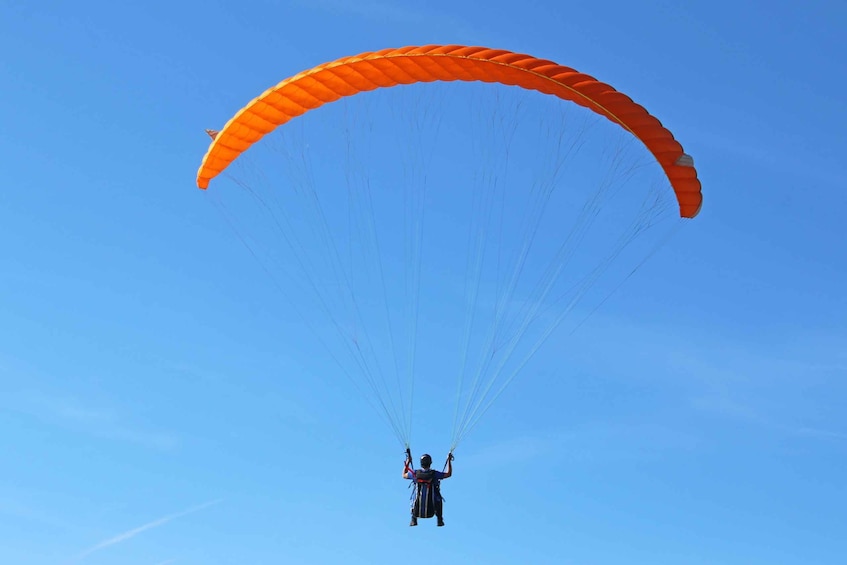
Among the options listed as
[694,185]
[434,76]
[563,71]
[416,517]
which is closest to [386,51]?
[434,76]

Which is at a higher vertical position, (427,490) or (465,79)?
(465,79)

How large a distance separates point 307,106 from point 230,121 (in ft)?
5.24

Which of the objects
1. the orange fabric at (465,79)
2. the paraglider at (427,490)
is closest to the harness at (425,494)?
the paraglider at (427,490)

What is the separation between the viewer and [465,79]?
33719 mm

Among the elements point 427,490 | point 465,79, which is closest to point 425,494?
point 427,490

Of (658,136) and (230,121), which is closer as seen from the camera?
(658,136)

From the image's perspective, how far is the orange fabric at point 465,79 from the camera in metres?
32.9

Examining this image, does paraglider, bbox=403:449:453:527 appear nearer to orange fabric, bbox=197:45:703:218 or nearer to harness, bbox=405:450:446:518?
harness, bbox=405:450:446:518

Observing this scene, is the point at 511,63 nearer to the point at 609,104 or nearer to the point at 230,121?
the point at 609,104

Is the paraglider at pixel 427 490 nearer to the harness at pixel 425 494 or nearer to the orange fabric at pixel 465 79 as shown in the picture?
the harness at pixel 425 494

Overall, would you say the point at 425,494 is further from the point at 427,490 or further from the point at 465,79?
the point at 465,79

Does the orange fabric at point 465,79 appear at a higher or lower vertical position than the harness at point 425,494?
higher

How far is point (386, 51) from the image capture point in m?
33.7

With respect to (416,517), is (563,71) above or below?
above
